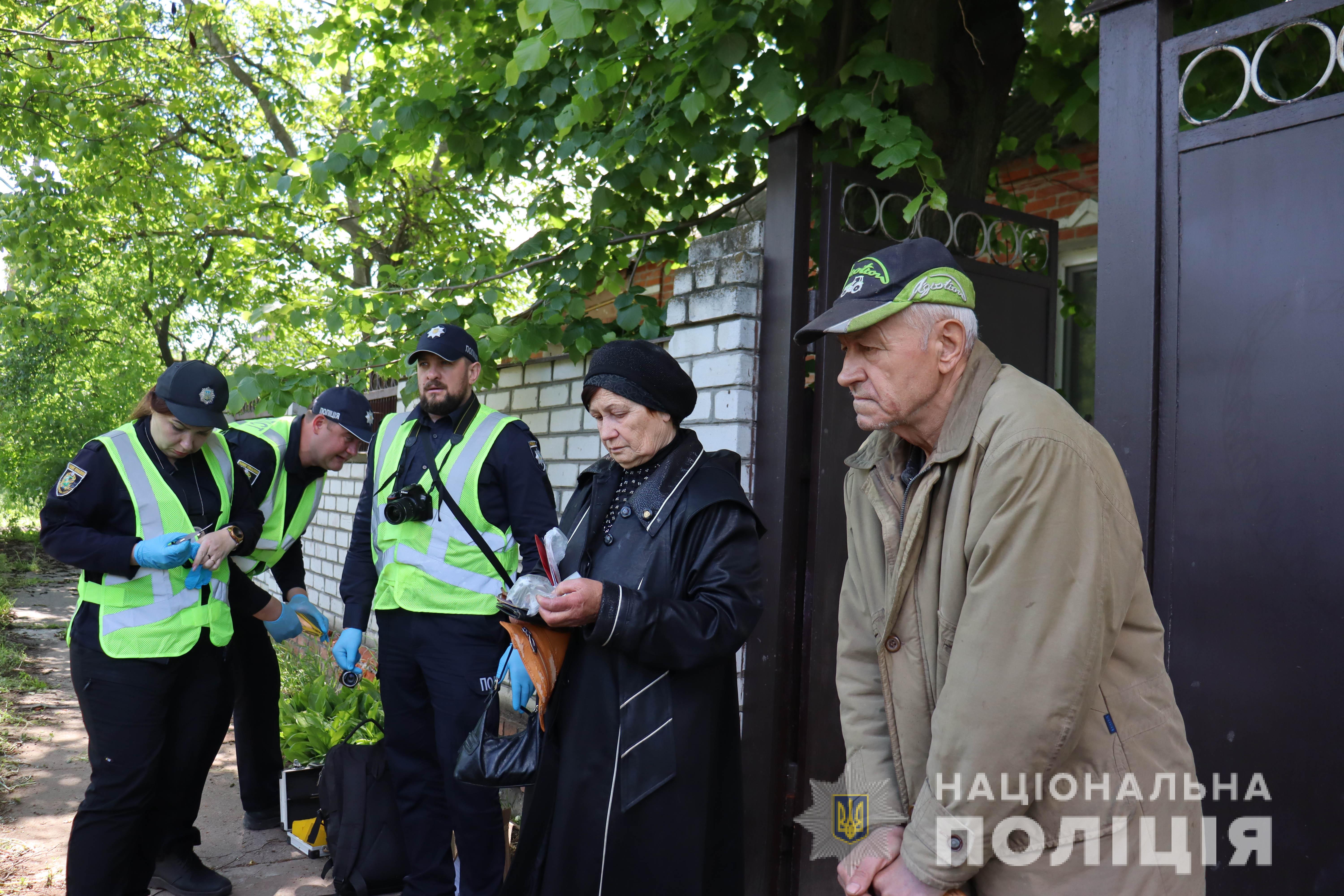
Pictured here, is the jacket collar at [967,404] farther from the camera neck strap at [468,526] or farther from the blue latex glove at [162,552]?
the blue latex glove at [162,552]

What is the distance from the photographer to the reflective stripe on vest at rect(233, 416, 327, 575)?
4.14 meters

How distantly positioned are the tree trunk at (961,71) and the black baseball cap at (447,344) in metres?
1.91

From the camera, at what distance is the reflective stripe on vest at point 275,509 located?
4.14 m

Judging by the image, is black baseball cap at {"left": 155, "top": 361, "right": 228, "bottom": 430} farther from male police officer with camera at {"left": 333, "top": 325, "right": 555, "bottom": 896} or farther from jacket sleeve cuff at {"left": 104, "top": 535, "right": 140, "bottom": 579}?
male police officer with camera at {"left": 333, "top": 325, "right": 555, "bottom": 896}

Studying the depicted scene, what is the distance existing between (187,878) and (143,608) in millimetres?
1261

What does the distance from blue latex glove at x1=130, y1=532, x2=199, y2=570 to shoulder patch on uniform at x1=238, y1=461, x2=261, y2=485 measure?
0.63 meters

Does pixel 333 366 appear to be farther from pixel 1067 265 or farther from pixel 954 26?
pixel 1067 265

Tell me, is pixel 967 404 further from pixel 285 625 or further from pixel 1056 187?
pixel 1056 187

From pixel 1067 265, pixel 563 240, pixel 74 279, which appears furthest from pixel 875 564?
pixel 74 279

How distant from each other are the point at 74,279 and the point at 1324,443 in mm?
12979

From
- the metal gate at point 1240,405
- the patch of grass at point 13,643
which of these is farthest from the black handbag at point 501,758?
the patch of grass at point 13,643

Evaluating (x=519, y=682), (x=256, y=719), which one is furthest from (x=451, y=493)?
(x=256, y=719)

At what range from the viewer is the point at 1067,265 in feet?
18.6

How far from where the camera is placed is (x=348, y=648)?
3.86m
